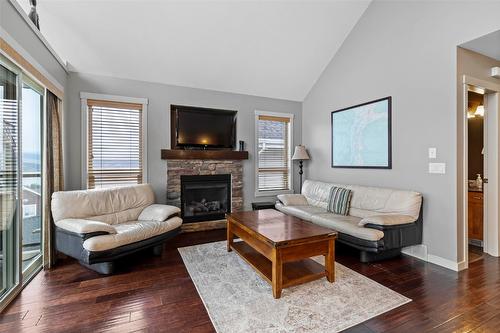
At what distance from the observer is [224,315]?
6.35ft

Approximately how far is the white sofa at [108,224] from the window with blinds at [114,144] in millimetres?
536

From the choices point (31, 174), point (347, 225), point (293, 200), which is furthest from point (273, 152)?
point (31, 174)

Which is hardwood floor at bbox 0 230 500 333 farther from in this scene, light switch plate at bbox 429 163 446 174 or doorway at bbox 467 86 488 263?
light switch plate at bbox 429 163 446 174

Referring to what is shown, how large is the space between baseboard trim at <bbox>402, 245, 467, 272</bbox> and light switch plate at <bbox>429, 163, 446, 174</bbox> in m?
0.97

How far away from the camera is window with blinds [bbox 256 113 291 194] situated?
16.8 feet

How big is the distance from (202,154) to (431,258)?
3709 millimetres

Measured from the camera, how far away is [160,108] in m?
4.27

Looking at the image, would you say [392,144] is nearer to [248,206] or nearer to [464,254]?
[464,254]

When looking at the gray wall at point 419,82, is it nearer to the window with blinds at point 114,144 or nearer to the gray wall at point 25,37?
the window with blinds at point 114,144

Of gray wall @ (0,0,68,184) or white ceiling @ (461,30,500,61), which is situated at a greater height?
white ceiling @ (461,30,500,61)

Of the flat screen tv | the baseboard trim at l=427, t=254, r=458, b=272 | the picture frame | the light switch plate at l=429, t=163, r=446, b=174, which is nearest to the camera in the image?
the baseboard trim at l=427, t=254, r=458, b=272

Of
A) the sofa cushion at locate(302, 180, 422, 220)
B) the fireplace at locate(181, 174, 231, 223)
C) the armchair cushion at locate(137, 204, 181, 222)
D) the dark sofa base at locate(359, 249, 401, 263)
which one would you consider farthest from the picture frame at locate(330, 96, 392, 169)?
the armchair cushion at locate(137, 204, 181, 222)

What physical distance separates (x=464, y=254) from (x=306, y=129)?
342cm

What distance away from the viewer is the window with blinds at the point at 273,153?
5121 millimetres
